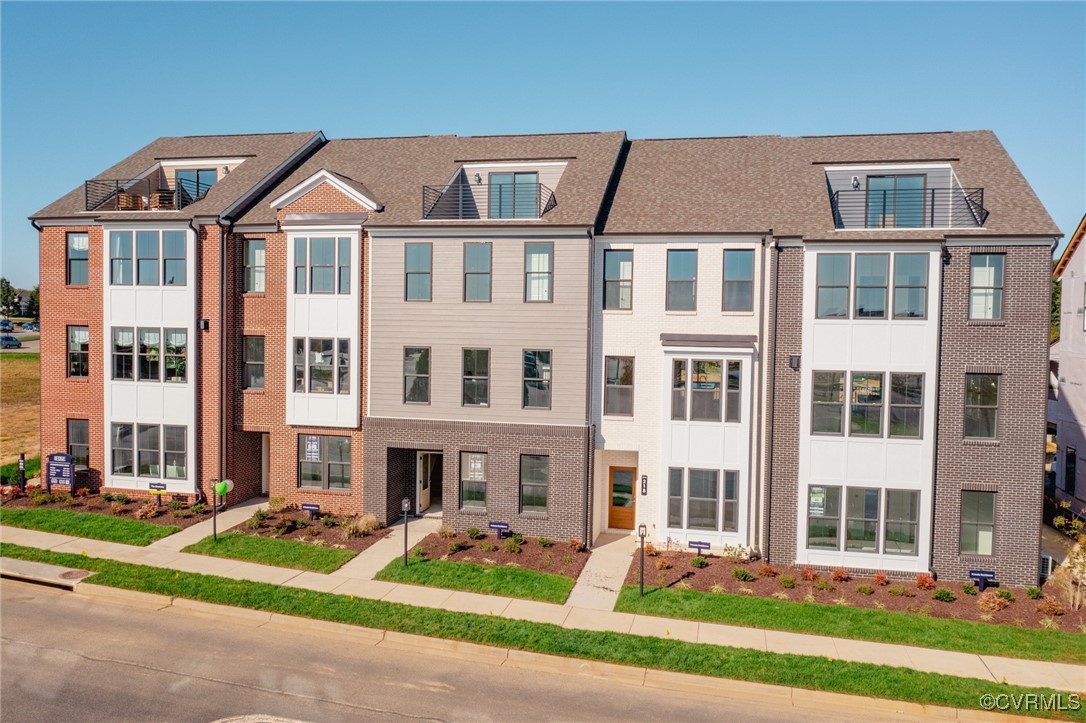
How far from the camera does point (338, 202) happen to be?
22297mm

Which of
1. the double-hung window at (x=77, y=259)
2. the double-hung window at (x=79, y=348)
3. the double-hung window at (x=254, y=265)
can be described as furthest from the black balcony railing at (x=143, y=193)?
the double-hung window at (x=79, y=348)

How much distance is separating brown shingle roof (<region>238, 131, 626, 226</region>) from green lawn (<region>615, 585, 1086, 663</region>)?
10.5 m

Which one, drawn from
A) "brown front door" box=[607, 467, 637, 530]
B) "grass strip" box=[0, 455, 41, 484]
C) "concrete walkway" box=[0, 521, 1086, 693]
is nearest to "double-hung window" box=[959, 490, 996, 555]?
"concrete walkway" box=[0, 521, 1086, 693]

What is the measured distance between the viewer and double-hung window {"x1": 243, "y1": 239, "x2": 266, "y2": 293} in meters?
23.3

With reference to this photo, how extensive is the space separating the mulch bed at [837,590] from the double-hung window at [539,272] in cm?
808

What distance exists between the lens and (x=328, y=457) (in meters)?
22.8

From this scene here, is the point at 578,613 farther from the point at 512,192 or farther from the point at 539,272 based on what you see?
the point at 512,192

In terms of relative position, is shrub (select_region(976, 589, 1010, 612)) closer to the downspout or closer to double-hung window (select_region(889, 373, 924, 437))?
double-hung window (select_region(889, 373, 924, 437))

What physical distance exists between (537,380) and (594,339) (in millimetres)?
2092

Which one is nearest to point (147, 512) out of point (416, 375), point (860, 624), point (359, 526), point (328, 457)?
point (328, 457)

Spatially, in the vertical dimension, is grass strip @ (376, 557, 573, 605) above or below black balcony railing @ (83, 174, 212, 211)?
below

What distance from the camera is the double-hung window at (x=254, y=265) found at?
76.4ft

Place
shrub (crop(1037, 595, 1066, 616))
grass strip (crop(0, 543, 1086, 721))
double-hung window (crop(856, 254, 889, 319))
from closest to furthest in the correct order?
1. grass strip (crop(0, 543, 1086, 721))
2. shrub (crop(1037, 595, 1066, 616))
3. double-hung window (crop(856, 254, 889, 319))

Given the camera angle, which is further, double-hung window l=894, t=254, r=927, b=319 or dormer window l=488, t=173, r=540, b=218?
dormer window l=488, t=173, r=540, b=218
